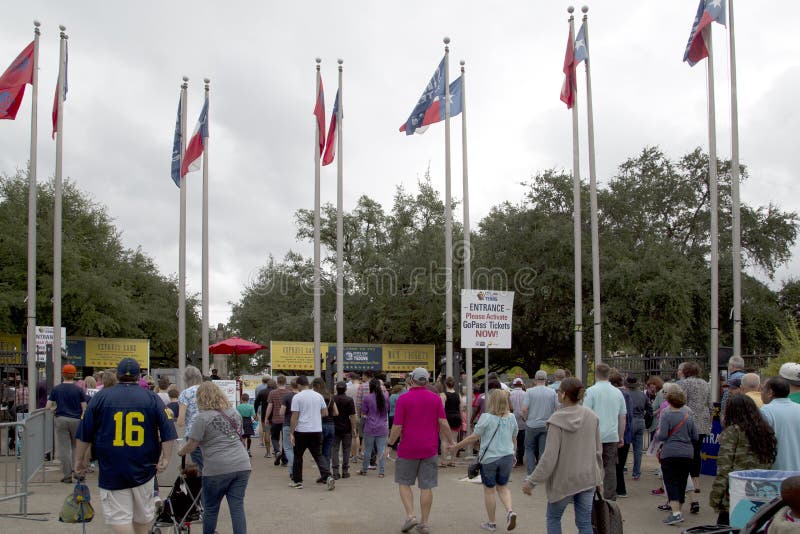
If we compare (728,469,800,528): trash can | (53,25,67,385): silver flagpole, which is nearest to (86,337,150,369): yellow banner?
(53,25,67,385): silver flagpole

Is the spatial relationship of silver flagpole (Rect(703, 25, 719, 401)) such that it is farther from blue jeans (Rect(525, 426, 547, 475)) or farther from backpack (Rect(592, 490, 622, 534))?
backpack (Rect(592, 490, 622, 534))

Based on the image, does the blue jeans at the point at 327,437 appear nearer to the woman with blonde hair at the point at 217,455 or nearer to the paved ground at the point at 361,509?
the paved ground at the point at 361,509

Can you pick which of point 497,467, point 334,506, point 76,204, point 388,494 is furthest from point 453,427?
point 76,204

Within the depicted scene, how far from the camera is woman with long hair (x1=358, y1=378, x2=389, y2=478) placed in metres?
14.2

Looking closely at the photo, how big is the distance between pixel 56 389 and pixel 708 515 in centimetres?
1035

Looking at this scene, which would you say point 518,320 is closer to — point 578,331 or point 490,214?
point 490,214

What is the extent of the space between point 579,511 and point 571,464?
0.43 metres

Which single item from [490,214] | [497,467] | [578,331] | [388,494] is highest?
[490,214]

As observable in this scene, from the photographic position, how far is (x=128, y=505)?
21.3ft

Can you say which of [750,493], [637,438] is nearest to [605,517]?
[750,493]

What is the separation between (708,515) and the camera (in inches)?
404

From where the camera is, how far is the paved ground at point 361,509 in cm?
934

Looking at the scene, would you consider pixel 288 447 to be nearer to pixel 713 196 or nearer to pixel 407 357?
pixel 713 196

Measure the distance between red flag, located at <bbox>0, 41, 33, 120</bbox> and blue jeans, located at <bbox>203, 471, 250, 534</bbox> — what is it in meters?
12.6
